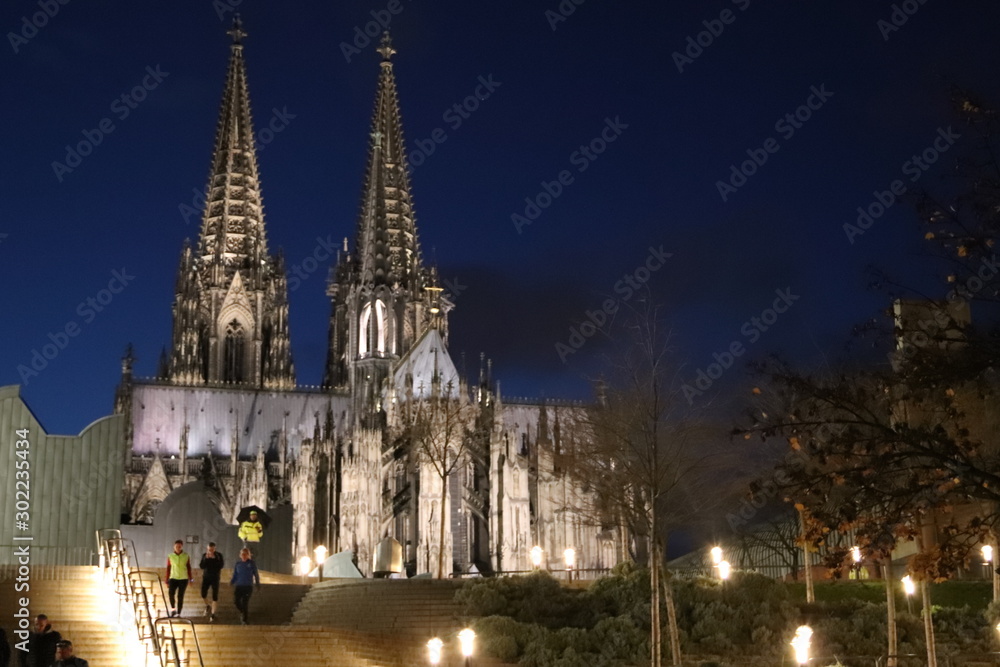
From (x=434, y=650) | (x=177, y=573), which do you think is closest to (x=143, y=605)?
(x=177, y=573)

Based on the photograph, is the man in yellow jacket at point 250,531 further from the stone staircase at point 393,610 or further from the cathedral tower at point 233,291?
the cathedral tower at point 233,291

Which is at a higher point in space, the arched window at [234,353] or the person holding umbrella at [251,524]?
the arched window at [234,353]

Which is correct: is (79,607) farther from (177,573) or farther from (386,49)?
(386,49)

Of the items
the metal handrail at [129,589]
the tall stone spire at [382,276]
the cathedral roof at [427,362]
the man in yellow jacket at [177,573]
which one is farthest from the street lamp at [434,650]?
the tall stone spire at [382,276]

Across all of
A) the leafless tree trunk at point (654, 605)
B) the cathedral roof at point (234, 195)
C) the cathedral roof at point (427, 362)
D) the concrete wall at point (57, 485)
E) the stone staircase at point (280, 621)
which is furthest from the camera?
the cathedral roof at point (234, 195)

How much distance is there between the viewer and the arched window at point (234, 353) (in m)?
87.3

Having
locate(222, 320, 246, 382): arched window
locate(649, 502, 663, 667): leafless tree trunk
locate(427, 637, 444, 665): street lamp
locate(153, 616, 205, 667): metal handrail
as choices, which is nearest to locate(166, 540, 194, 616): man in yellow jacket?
locate(153, 616, 205, 667): metal handrail

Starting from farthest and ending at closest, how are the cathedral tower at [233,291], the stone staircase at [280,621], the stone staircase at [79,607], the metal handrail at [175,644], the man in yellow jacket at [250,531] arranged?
the cathedral tower at [233,291], the man in yellow jacket at [250,531], the stone staircase at [280,621], the stone staircase at [79,607], the metal handrail at [175,644]

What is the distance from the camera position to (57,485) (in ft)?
81.6

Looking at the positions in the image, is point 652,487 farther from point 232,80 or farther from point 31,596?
point 232,80

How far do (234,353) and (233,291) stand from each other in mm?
4410

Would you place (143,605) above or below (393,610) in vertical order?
below

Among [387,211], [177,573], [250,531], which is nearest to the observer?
[177,573]

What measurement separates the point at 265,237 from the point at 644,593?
234ft
